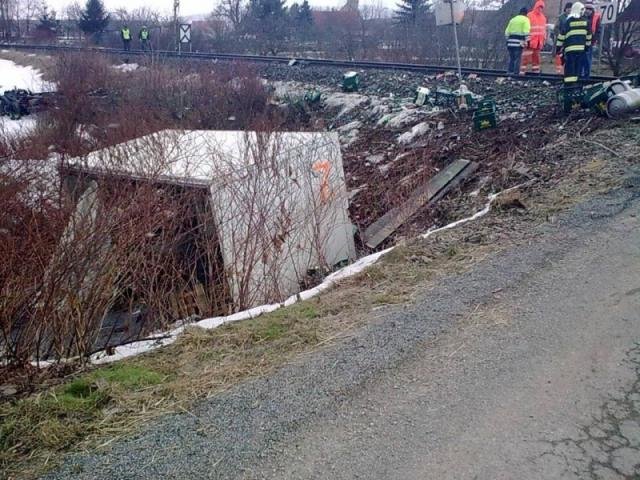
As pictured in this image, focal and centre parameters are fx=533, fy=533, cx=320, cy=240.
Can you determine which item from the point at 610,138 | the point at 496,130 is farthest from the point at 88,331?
the point at 496,130

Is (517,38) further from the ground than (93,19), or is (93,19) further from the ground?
(93,19)

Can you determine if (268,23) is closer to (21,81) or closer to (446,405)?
(21,81)

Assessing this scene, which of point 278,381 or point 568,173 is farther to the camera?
point 568,173

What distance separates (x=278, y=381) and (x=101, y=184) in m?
4.46

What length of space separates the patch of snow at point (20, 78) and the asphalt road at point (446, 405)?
2342cm

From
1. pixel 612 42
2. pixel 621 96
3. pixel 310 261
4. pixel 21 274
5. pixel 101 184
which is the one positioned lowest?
pixel 310 261

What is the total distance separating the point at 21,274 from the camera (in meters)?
4.30

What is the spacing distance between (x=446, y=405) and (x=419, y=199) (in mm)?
6051

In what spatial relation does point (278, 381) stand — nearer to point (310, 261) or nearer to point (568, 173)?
point (310, 261)

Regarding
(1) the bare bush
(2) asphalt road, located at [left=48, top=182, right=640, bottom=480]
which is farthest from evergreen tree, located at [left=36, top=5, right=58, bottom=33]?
(2) asphalt road, located at [left=48, top=182, right=640, bottom=480]

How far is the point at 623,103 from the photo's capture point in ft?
29.0

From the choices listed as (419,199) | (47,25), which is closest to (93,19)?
(47,25)

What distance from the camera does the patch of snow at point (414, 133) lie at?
456 inches

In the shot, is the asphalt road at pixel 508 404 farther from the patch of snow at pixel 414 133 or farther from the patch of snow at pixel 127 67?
the patch of snow at pixel 127 67
